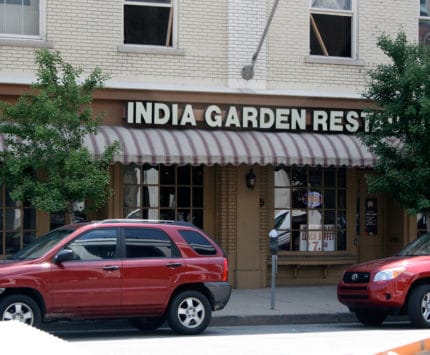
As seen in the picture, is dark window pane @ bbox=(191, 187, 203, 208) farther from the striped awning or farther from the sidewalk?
the sidewalk

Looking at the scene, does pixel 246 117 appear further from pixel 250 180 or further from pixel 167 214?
pixel 167 214

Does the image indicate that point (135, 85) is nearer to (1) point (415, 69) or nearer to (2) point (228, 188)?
(2) point (228, 188)

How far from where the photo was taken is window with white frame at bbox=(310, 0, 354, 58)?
19828 millimetres

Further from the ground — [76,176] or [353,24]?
[353,24]

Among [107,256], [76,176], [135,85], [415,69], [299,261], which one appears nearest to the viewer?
[107,256]

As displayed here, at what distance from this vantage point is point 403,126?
17.0 metres

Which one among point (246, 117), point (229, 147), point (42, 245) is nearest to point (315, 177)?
point (246, 117)

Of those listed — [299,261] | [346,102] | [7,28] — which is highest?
[7,28]

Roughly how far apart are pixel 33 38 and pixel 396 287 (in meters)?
8.41

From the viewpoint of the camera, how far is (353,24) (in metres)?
20.1

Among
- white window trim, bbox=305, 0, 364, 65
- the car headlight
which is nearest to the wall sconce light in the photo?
white window trim, bbox=305, 0, 364, 65

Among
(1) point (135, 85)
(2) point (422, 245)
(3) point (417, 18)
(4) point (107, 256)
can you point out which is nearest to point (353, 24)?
(3) point (417, 18)

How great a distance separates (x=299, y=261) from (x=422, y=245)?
5.07m

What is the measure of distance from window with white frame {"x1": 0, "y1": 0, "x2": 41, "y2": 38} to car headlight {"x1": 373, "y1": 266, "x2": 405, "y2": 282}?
811cm
